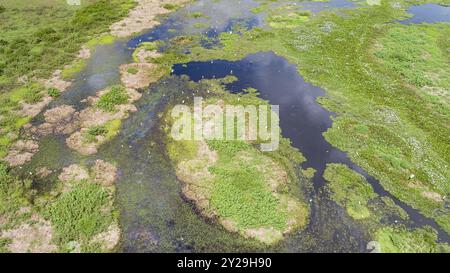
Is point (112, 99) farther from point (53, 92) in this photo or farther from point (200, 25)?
point (200, 25)

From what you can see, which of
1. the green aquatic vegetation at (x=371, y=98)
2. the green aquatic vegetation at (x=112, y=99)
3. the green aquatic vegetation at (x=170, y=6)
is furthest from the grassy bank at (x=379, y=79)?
the green aquatic vegetation at (x=170, y=6)

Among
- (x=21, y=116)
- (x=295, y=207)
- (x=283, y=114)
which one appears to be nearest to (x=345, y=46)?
(x=283, y=114)

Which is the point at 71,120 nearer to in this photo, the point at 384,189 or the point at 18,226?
the point at 18,226

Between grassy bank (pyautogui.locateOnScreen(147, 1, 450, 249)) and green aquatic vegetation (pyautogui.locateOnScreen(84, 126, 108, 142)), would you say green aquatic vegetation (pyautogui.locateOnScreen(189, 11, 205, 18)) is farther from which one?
green aquatic vegetation (pyautogui.locateOnScreen(84, 126, 108, 142))

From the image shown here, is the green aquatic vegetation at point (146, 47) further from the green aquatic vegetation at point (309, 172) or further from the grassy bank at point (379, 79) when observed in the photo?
the green aquatic vegetation at point (309, 172)
